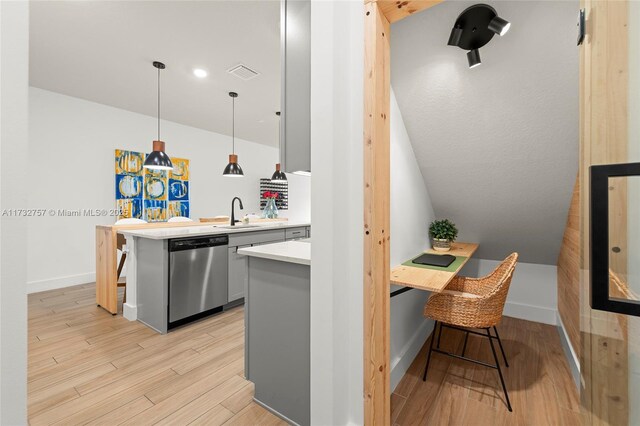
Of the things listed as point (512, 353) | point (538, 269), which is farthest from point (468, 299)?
point (538, 269)

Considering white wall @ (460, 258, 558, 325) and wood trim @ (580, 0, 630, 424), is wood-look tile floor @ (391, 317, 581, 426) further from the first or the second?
wood trim @ (580, 0, 630, 424)

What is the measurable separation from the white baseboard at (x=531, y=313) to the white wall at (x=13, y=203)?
12.5ft

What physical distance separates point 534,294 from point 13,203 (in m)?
3.98

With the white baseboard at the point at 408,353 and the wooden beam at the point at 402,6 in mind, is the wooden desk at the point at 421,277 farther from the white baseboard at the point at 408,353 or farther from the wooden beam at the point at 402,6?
the wooden beam at the point at 402,6

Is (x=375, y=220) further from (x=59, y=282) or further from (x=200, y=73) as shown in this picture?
(x=59, y=282)

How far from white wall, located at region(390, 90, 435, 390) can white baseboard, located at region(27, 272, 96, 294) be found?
4818 mm

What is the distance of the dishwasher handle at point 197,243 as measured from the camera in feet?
8.65

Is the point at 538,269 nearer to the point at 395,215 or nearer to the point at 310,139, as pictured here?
the point at 395,215

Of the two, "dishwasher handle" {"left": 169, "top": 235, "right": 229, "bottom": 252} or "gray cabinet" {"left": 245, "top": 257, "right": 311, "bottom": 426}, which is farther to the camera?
"dishwasher handle" {"left": 169, "top": 235, "right": 229, "bottom": 252}

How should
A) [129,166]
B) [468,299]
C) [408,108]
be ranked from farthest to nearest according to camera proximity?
[129,166] → [408,108] → [468,299]

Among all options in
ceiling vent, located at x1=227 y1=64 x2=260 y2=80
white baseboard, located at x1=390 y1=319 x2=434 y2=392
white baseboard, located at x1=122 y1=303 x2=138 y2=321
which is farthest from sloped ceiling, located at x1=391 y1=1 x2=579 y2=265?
white baseboard, located at x1=122 y1=303 x2=138 y2=321

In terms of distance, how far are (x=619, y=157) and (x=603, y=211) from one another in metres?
0.13

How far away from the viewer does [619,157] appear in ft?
2.01

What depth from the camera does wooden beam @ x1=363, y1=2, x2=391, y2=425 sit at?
127 cm
